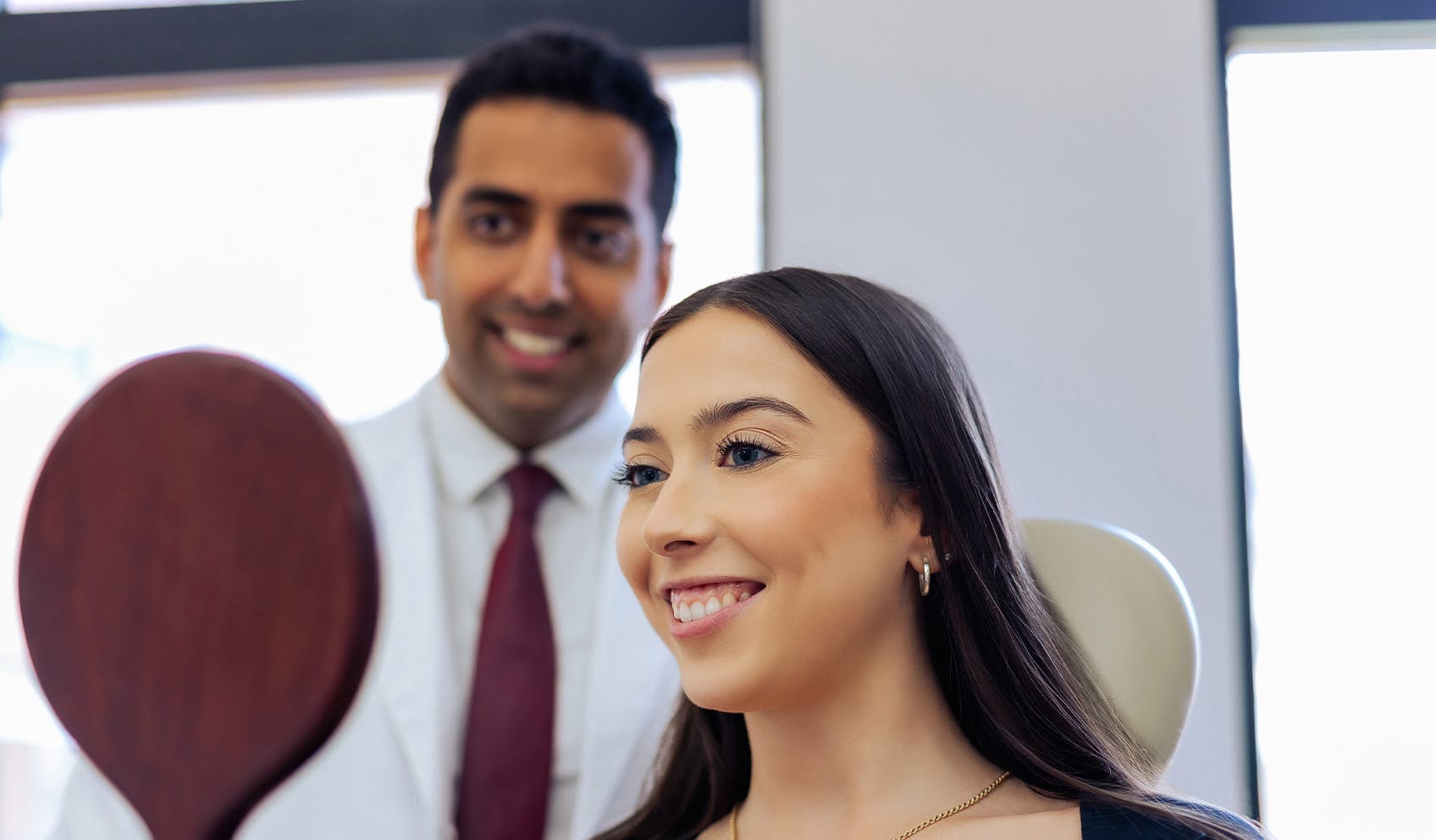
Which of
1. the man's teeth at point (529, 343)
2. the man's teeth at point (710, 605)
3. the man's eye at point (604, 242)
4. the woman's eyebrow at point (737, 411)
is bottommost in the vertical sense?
the man's teeth at point (710, 605)

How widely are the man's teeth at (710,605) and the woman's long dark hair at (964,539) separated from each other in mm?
197

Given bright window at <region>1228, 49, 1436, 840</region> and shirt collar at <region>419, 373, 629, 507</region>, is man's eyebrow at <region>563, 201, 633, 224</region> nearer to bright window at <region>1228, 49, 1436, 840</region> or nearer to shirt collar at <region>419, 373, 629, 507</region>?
shirt collar at <region>419, 373, 629, 507</region>

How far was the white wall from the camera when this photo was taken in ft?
7.64

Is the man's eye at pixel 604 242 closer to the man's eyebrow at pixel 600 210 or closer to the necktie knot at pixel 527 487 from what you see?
the man's eyebrow at pixel 600 210

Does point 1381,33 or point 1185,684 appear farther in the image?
point 1381,33

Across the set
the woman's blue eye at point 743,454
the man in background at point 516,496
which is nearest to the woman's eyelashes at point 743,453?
the woman's blue eye at point 743,454

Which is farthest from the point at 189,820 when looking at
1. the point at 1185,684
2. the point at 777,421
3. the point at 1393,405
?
the point at 1393,405

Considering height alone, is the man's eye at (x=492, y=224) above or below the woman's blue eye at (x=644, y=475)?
above

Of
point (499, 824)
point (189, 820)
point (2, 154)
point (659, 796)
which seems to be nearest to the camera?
point (189, 820)

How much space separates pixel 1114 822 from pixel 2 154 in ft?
9.38

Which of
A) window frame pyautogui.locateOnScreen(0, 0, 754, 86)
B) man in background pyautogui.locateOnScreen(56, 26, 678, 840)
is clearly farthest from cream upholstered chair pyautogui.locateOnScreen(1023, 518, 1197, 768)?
window frame pyautogui.locateOnScreen(0, 0, 754, 86)

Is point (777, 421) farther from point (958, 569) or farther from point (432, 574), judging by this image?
point (432, 574)

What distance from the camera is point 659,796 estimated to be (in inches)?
65.3

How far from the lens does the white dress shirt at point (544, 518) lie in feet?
6.79
